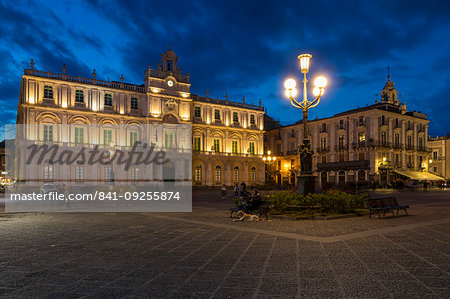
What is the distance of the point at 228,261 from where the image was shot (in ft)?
21.3

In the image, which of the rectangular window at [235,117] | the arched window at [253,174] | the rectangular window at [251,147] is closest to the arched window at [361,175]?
the arched window at [253,174]

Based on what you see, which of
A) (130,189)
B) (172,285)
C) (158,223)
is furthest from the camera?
(130,189)

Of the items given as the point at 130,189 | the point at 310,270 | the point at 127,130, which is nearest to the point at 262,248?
the point at 310,270

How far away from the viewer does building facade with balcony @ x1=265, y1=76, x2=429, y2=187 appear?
45653 millimetres

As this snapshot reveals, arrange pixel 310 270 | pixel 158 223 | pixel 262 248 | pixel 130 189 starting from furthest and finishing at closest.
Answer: pixel 130 189 < pixel 158 223 < pixel 262 248 < pixel 310 270

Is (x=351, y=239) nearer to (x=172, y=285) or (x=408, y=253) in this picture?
(x=408, y=253)

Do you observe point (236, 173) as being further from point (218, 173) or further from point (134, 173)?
point (134, 173)

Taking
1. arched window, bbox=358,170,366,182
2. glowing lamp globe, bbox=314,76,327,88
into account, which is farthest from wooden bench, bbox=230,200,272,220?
arched window, bbox=358,170,366,182

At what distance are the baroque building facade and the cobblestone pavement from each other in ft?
101

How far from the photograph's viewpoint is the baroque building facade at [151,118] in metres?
38.2

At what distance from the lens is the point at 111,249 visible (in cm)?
771

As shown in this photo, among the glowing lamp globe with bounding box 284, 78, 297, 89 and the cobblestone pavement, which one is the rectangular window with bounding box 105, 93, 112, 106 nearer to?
the glowing lamp globe with bounding box 284, 78, 297, 89

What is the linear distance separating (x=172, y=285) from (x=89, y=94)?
39729 mm

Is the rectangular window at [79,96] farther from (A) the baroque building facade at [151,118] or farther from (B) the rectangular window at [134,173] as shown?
(B) the rectangular window at [134,173]
